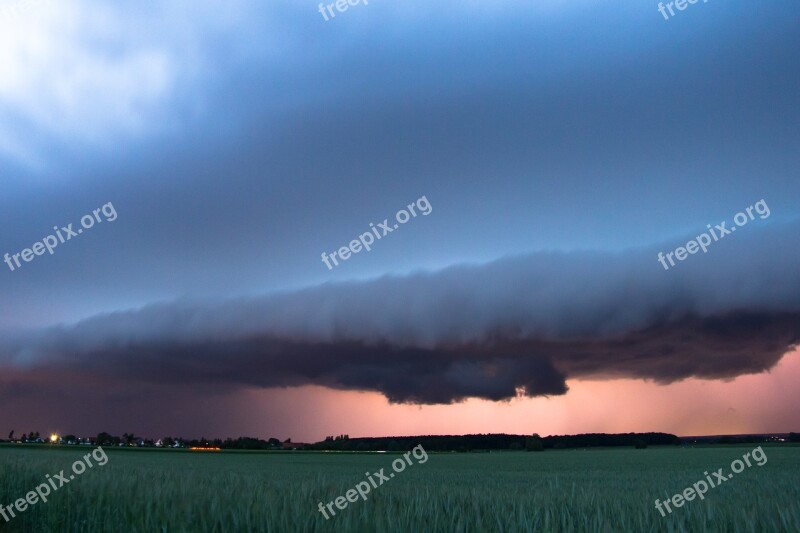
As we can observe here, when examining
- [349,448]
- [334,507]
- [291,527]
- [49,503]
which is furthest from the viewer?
[349,448]

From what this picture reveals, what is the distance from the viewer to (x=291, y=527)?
712cm

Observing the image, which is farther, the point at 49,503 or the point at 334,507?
the point at 49,503

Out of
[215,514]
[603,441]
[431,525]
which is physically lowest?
[431,525]

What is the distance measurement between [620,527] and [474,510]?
2049mm

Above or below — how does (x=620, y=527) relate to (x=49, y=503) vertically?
below

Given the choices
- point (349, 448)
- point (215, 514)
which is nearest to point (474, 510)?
point (215, 514)

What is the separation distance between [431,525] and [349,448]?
121666 millimetres

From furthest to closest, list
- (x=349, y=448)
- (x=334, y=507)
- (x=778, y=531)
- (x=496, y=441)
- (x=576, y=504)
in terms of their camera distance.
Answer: (x=496, y=441), (x=349, y=448), (x=576, y=504), (x=334, y=507), (x=778, y=531)

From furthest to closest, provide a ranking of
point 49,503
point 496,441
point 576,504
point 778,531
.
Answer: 1. point 496,441
2. point 49,503
3. point 576,504
4. point 778,531

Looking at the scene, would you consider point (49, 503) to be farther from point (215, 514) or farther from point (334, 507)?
point (334, 507)

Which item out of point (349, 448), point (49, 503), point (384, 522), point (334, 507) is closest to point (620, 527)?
point (384, 522)

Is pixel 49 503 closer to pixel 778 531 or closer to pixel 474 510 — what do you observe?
pixel 474 510

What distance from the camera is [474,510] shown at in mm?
8641

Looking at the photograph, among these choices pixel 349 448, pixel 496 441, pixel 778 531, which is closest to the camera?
pixel 778 531
